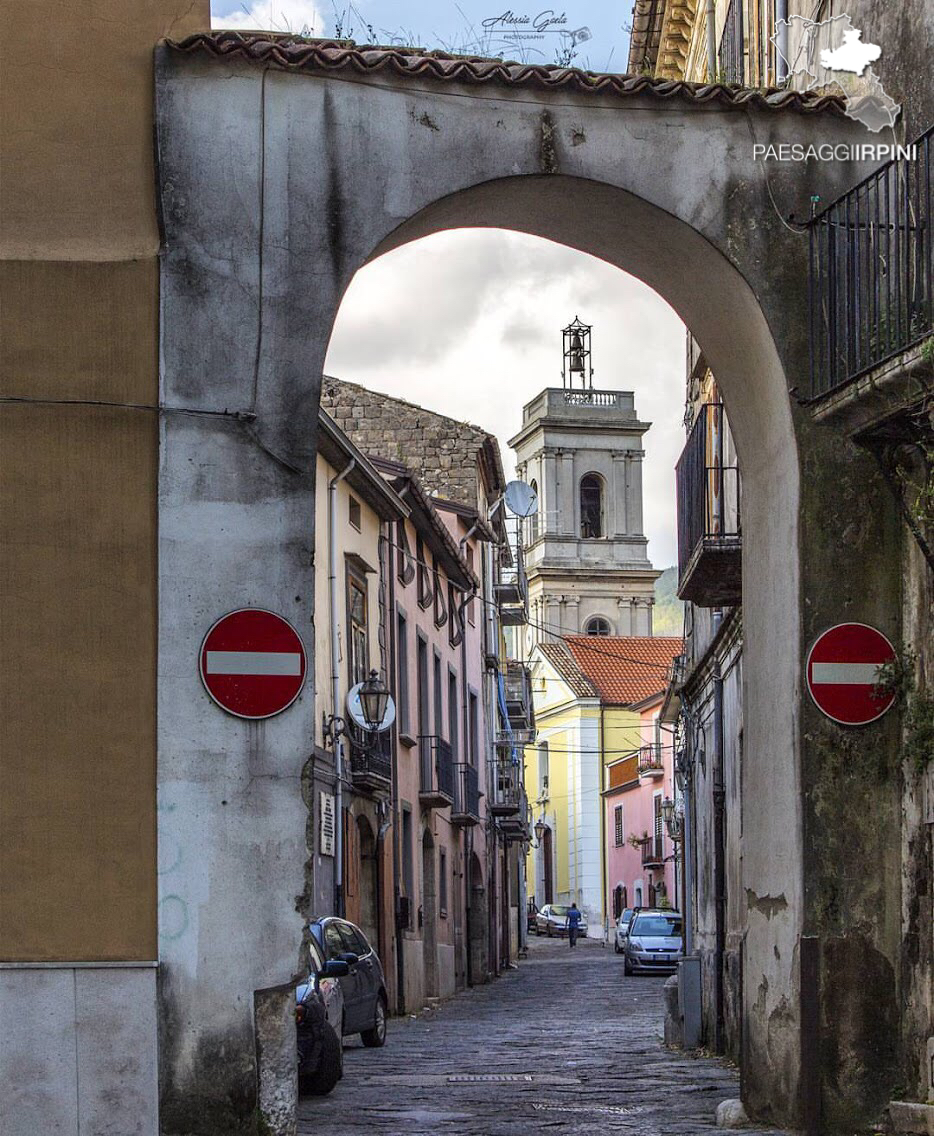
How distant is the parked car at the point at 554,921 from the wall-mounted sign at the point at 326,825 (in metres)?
52.5

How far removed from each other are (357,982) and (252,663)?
10.2 meters

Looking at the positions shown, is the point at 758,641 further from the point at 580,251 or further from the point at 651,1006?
the point at 651,1006

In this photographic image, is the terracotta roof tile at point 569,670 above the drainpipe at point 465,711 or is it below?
above

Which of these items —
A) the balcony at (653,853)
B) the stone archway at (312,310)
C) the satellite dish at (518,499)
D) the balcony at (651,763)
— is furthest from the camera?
the balcony at (651,763)

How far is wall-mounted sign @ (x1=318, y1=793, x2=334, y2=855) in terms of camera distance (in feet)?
75.1

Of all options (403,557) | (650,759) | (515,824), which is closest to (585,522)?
(650,759)

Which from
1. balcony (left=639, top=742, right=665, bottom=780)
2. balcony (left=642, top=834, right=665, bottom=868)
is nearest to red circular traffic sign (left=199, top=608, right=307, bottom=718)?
balcony (left=642, top=834, right=665, bottom=868)

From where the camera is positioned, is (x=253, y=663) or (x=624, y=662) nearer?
(x=253, y=663)

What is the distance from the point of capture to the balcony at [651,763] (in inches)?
2520

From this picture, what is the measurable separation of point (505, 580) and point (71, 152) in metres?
46.8

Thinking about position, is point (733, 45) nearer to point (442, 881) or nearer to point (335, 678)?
point (335, 678)

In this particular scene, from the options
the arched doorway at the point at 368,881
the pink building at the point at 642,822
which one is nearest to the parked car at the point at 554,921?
the pink building at the point at 642,822

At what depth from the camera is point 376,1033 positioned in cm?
1989

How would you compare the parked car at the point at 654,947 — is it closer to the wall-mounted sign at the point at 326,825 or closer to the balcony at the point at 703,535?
the wall-mounted sign at the point at 326,825
